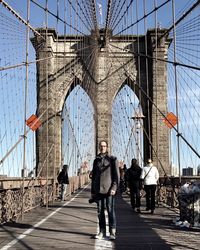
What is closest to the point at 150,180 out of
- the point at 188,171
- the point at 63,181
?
the point at 63,181

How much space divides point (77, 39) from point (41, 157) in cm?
706

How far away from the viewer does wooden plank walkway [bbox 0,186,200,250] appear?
18.9 ft

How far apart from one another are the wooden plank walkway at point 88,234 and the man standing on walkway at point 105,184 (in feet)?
0.78

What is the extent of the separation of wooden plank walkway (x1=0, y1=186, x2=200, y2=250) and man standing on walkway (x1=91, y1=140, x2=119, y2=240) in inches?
9.4

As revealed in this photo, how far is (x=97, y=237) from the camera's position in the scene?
20.7 ft

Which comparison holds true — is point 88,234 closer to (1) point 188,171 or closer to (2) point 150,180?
(2) point 150,180

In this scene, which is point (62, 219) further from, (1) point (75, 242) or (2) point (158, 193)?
(2) point (158, 193)

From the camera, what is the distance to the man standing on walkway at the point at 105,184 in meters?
6.33

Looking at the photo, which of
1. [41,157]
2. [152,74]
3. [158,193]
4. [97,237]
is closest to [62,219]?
[97,237]

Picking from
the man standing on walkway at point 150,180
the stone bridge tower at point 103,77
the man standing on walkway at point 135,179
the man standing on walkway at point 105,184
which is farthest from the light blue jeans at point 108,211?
the stone bridge tower at point 103,77

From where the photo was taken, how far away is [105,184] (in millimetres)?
6336

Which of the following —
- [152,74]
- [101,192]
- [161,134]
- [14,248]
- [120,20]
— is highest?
[120,20]

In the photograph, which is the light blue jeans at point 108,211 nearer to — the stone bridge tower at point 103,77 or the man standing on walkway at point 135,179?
the man standing on walkway at point 135,179

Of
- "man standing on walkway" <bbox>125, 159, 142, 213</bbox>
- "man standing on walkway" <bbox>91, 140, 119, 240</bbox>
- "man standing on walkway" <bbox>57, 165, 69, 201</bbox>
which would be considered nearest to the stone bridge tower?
"man standing on walkway" <bbox>57, 165, 69, 201</bbox>
